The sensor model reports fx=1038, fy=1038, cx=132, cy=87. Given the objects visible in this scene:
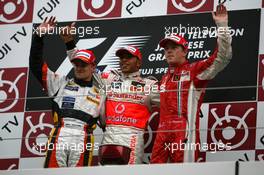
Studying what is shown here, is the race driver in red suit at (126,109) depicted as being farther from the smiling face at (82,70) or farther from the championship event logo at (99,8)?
the championship event logo at (99,8)

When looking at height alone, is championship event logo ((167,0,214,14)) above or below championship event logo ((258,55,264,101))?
above

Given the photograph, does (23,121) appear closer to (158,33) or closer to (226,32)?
(158,33)

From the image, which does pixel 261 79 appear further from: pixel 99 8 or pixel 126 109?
pixel 99 8

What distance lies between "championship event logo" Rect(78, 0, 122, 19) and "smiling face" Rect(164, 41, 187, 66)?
1041 millimetres

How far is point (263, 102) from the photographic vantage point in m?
5.88

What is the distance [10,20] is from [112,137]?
1.63 metres

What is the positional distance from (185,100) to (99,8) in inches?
56.4

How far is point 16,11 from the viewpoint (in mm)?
6680

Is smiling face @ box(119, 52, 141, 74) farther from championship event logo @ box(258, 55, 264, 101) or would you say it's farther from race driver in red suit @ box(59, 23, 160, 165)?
championship event logo @ box(258, 55, 264, 101)

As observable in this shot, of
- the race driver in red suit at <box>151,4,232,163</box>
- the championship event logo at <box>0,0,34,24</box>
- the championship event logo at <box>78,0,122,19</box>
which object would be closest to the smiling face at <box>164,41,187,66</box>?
the race driver in red suit at <box>151,4,232,163</box>

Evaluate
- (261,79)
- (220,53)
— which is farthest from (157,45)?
(220,53)

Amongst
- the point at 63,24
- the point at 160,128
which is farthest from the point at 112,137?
the point at 63,24

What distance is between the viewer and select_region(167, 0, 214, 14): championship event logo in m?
6.24

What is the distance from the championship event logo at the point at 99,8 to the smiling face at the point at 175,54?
41.0 inches
